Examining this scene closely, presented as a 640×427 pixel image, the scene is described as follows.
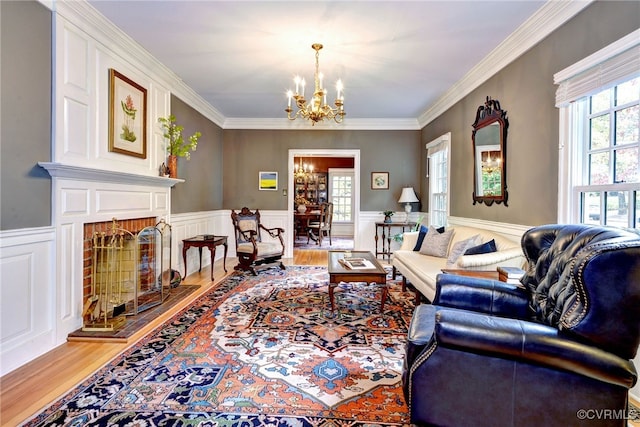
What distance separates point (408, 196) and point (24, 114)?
17.3 feet

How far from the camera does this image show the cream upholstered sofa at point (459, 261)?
8.80 ft

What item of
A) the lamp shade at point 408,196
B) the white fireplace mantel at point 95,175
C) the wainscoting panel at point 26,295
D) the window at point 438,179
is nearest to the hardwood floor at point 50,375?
the wainscoting panel at point 26,295

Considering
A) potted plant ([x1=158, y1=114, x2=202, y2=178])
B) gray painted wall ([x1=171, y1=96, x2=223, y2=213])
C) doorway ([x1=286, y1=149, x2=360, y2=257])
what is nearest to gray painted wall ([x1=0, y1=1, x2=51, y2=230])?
potted plant ([x1=158, y1=114, x2=202, y2=178])

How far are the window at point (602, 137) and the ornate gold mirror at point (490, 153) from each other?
2.88 feet

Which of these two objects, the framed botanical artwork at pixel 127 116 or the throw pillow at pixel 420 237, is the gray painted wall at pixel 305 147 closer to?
the throw pillow at pixel 420 237

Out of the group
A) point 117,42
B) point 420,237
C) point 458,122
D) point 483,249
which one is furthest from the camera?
point 458,122

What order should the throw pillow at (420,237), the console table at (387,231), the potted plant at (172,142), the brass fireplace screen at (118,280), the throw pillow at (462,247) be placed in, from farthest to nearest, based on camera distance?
the console table at (387,231)
the throw pillow at (420,237)
the potted plant at (172,142)
the throw pillow at (462,247)
the brass fireplace screen at (118,280)

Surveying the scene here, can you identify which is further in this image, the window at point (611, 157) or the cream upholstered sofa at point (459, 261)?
the cream upholstered sofa at point (459, 261)

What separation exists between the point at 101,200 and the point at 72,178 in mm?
380

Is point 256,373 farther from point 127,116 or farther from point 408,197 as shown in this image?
point 408,197

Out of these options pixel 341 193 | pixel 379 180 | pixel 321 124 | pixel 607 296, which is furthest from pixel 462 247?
pixel 341 193

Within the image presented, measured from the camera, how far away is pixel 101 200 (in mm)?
2855

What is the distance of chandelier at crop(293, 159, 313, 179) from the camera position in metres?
9.69

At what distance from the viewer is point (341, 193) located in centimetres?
1050
